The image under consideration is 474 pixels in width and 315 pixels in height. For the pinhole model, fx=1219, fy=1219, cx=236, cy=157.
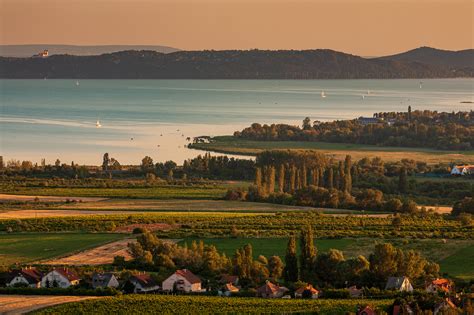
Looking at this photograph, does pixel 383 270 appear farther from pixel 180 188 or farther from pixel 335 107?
pixel 335 107

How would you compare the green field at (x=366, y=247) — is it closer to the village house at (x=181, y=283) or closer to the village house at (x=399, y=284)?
the village house at (x=399, y=284)

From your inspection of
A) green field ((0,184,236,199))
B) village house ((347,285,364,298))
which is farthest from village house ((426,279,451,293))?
green field ((0,184,236,199))

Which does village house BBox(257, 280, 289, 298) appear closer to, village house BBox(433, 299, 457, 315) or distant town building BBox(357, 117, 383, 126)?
village house BBox(433, 299, 457, 315)

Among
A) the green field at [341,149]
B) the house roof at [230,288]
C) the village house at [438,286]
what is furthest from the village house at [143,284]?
the green field at [341,149]

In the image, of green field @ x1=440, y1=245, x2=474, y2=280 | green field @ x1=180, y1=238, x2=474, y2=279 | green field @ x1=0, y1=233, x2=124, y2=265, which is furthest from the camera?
green field @ x1=0, y1=233, x2=124, y2=265

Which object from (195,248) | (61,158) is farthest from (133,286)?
(61,158)

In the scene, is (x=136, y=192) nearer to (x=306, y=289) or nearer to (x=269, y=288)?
(x=269, y=288)

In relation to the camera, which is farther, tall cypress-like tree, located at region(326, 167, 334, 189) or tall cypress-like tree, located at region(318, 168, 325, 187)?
tall cypress-like tree, located at region(318, 168, 325, 187)

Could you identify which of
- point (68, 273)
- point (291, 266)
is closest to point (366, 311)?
point (291, 266)
